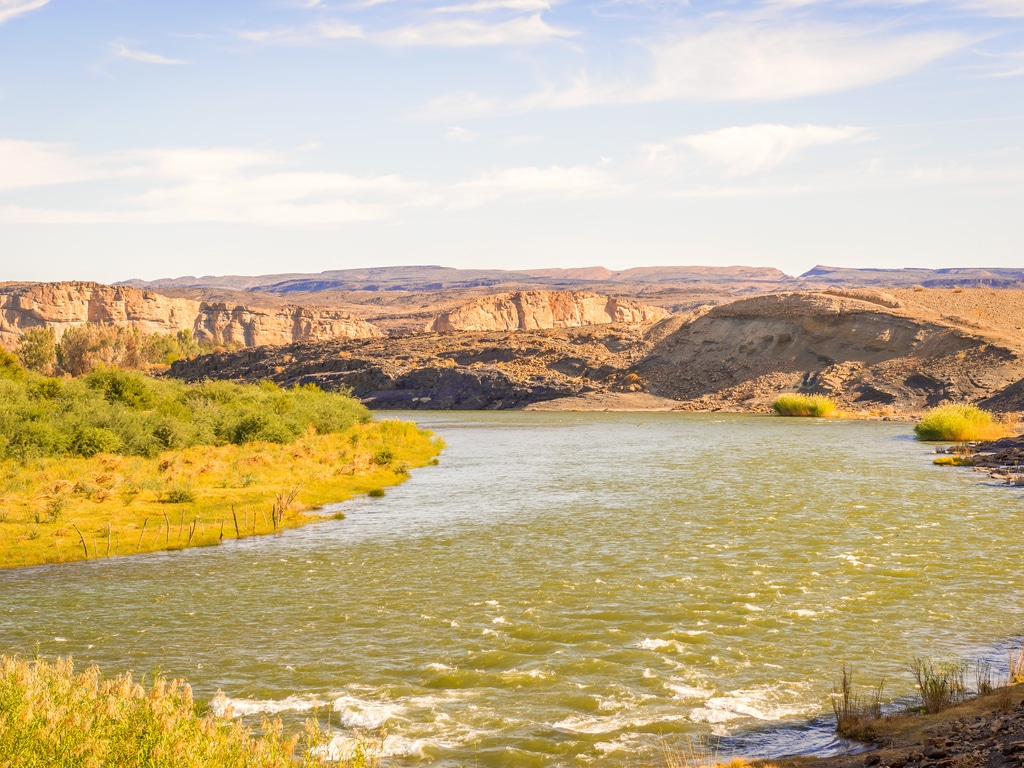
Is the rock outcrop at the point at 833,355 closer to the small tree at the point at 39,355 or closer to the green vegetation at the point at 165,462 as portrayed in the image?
the green vegetation at the point at 165,462

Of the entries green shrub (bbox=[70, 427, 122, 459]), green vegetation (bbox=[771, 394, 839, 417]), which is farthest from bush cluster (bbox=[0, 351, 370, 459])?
green vegetation (bbox=[771, 394, 839, 417])

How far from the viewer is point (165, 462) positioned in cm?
3166

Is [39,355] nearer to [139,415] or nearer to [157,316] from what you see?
[157,316]

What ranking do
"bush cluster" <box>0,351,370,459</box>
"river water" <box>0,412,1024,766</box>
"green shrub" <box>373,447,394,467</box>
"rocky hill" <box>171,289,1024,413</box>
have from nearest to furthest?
1. "river water" <box>0,412,1024,766</box>
2. "bush cluster" <box>0,351,370,459</box>
3. "green shrub" <box>373,447,394,467</box>
4. "rocky hill" <box>171,289,1024,413</box>

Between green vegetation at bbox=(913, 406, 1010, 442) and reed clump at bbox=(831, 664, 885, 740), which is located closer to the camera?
reed clump at bbox=(831, 664, 885, 740)

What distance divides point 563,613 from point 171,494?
51.0ft

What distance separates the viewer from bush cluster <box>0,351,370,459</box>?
32.4 metres

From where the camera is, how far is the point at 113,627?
1474 centimetres

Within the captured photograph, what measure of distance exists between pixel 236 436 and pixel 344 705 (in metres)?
30.1

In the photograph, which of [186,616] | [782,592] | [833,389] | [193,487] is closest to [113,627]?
[186,616]

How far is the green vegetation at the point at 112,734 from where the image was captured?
732cm

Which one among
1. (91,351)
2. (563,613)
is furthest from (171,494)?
(91,351)

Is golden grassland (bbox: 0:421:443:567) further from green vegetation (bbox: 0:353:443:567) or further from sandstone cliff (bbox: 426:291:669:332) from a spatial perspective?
sandstone cliff (bbox: 426:291:669:332)

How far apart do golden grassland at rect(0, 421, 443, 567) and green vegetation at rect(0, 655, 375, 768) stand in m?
12.3
